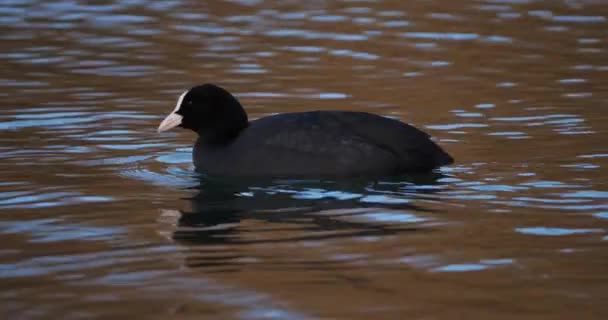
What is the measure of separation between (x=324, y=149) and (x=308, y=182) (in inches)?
10.8

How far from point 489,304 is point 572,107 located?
5951 mm

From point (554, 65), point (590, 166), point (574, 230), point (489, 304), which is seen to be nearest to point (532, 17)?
point (554, 65)

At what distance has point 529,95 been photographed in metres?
11.7

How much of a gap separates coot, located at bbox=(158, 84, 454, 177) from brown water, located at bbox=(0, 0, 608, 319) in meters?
0.18

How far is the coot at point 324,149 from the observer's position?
8.46 meters

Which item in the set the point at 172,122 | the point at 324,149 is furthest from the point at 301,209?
the point at 172,122

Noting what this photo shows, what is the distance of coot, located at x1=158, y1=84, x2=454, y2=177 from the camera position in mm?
8461

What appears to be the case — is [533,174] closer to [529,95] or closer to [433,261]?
[433,261]

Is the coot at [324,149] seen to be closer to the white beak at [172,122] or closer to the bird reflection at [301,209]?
the bird reflection at [301,209]

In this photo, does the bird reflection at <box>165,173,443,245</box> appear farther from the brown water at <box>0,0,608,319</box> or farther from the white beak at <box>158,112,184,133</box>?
the white beak at <box>158,112,184,133</box>

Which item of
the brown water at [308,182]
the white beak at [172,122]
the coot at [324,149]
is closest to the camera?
the brown water at [308,182]

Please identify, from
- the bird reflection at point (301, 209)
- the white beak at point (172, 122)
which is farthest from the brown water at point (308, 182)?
the white beak at point (172, 122)

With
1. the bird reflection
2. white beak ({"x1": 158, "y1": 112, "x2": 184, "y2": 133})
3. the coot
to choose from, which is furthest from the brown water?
white beak ({"x1": 158, "y1": 112, "x2": 184, "y2": 133})

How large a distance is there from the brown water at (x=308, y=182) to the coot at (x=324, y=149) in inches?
7.1
